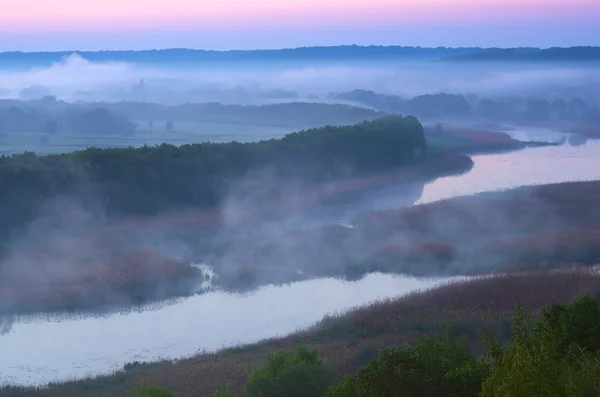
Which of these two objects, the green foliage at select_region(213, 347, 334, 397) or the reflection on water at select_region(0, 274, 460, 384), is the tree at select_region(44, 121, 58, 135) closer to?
the reflection on water at select_region(0, 274, 460, 384)

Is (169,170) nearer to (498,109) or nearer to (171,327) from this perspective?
(171,327)

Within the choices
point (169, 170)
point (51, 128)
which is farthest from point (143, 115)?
point (169, 170)

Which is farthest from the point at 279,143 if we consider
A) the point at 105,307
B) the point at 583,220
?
the point at 105,307

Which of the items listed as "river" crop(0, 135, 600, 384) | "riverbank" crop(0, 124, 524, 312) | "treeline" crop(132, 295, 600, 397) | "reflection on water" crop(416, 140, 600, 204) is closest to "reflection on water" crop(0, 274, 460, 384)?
"river" crop(0, 135, 600, 384)

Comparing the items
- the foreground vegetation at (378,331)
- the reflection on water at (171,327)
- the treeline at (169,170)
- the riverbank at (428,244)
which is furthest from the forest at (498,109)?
the reflection on water at (171,327)

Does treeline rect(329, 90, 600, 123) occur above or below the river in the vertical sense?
above

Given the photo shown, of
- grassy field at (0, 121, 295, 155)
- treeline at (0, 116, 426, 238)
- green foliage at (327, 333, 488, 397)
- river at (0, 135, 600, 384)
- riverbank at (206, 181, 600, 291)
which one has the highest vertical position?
green foliage at (327, 333, 488, 397)

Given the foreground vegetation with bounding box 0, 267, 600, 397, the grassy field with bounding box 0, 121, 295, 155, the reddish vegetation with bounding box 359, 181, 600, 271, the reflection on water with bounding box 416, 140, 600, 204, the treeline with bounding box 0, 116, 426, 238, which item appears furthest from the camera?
the grassy field with bounding box 0, 121, 295, 155
